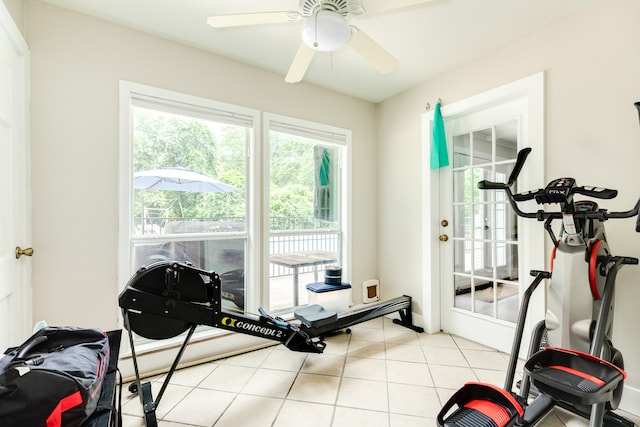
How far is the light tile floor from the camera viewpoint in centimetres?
176

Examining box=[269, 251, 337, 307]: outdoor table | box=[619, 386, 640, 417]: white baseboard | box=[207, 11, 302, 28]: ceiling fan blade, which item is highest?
box=[207, 11, 302, 28]: ceiling fan blade

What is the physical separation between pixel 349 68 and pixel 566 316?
2.48 m

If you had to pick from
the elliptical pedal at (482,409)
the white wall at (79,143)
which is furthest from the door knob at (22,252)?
the elliptical pedal at (482,409)

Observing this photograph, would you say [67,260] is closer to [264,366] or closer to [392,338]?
[264,366]

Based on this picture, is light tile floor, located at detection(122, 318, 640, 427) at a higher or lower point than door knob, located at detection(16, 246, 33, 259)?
lower

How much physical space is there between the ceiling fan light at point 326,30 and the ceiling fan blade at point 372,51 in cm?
12

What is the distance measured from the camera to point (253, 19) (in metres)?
1.57

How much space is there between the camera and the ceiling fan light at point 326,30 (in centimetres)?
146

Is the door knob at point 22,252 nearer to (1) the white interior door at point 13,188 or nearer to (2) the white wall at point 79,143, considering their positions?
(1) the white interior door at point 13,188

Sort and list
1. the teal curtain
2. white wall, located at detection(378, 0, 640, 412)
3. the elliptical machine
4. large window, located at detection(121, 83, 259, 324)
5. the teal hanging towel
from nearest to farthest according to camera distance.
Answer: the elliptical machine
white wall, located at detection(378, 0, 640, 412)
large window, located at detection(121, 83, 259, 324)
the teal hanging towel
the teal curtain

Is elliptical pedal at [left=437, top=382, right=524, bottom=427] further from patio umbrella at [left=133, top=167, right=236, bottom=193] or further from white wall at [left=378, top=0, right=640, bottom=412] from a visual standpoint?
patio umbrella at [left=133, top=167, right=236, bottom=193]

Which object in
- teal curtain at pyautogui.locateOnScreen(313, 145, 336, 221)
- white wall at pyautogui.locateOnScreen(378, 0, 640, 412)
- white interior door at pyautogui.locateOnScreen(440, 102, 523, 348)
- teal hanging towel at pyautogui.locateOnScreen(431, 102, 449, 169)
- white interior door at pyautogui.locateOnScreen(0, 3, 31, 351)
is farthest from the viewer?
teal curtain at pyautogui.locateOnScreen(313, 145, 336, 221)

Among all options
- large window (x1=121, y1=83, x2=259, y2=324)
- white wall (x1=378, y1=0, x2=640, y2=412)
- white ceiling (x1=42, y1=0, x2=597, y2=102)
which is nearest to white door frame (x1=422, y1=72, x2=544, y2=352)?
white wall (x1=378, y1=0, x2=640, y2=412)

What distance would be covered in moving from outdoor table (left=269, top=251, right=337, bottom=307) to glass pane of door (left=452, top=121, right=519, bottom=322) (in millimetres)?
1339
